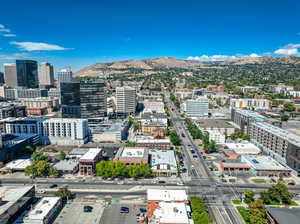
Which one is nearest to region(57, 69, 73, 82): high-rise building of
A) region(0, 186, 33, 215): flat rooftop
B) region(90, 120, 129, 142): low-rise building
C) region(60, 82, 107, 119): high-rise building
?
region(60, 82, 107, 119): high-rise building

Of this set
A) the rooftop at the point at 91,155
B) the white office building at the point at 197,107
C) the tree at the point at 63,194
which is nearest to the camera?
the tree at the point at 63,194

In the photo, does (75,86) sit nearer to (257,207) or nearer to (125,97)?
(125,97)

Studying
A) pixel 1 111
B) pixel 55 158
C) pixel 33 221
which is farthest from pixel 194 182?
pixel 1 111

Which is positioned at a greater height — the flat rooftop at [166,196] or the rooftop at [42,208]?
the flat rooftop at [166,196]

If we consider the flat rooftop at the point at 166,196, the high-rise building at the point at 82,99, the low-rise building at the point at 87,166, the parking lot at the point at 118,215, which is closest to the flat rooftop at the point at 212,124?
the high-rise building at the point at 82,99

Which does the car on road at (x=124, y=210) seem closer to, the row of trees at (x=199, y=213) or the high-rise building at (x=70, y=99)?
the row of trees at (x=199, y=213)

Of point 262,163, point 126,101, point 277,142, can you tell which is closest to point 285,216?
point 262,163
